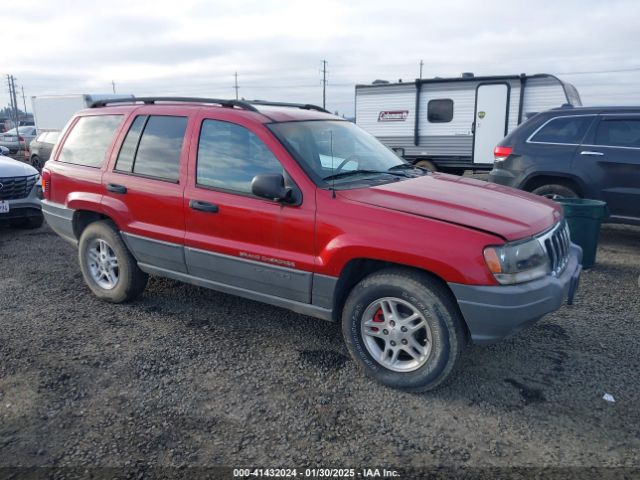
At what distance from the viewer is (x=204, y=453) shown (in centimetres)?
282

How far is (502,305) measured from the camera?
3.07m

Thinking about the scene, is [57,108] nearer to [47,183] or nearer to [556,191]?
[47,183]

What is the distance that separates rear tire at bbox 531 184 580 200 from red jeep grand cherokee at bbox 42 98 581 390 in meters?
3.20

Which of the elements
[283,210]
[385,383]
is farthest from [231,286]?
[385,383]

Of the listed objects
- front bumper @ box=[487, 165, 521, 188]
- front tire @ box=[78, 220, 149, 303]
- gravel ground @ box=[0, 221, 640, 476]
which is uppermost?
front bumper @ box=[487, 165, 521, 188]

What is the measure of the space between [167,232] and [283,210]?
3.91ft

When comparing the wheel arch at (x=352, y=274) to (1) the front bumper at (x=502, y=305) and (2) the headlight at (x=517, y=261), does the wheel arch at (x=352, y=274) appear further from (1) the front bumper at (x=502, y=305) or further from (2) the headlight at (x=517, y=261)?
(2) the headlight at (x=517, y=261)

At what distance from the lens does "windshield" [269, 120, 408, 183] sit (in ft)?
12.6

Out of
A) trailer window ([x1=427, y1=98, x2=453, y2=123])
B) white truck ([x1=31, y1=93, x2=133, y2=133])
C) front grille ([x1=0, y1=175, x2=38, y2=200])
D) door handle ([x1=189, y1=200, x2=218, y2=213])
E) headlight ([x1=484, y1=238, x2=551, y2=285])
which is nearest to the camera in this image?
headlight ([x1=484, y1=238, x2=551, y2=285])

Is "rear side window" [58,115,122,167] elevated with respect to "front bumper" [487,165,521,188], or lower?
elevated

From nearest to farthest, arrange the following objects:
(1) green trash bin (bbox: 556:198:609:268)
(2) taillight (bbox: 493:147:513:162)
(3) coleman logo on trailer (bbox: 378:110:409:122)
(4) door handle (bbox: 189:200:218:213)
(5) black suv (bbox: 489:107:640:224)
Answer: (4) door handle (bbox: 189:200:218:213)
(1) green trash bin (bbox: 556:198:609:268)
(5) black suv (bbox: 489:107:640:224)
(2) taillight (bbox: 493:147:513:162)
(3) coleman logo on trailer (bbox: 378:110:409:122)

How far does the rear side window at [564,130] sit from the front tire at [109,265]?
17.9 feet

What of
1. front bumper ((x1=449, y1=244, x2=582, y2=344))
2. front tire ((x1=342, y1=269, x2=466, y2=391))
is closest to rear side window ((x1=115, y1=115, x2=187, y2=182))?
front tire ((x1=342, y1=269, x2=466, y2=391))

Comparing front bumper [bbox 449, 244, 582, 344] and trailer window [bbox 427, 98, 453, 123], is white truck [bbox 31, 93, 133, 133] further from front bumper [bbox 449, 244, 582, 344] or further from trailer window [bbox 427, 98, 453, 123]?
front bumper [bbox 449, 244, 582, 344]
